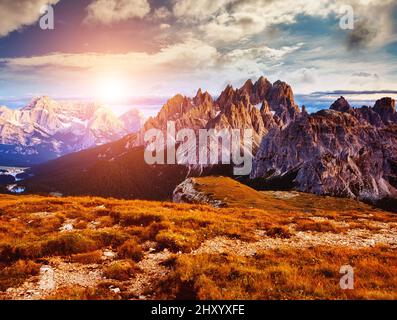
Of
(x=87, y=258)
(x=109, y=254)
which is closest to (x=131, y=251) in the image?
(x=109, y=254)

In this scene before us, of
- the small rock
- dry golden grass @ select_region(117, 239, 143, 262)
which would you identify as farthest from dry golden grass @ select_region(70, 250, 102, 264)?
dry golden grass @ select_region(117, 239, 143, 262)

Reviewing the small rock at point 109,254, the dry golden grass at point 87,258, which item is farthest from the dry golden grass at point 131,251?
the dry golden grass at point 87,258

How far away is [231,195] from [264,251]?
433ft

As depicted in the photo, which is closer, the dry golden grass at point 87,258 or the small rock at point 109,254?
the dry golden grass at point 87,258

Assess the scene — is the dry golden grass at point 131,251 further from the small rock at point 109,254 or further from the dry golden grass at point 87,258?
the dry golden grass at point 87,258

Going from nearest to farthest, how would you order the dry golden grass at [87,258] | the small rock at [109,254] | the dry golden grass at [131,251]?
the dry golden grass at [87,258]
the dry golden grass at [131,251]
the small rock at [109,254]

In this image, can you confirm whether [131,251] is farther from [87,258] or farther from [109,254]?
[87,258]

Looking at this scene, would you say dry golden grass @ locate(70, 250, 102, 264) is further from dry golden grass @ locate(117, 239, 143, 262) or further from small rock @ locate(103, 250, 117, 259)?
dry golden grass @ locate(117, 239, 143, 262)

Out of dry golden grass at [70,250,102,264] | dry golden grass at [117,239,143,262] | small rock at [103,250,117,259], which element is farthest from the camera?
small rock at [103,250,117,259]

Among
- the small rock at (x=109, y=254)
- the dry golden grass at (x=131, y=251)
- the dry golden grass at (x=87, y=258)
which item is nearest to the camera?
the dry golden grass at (x=87, y=258)

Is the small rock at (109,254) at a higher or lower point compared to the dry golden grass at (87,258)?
lower

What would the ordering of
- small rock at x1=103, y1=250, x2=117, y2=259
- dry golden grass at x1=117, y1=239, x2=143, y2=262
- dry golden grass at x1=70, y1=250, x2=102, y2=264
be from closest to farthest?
dry golden grass at x1=70, y1=250, x2=102, y2=264 < dry golden grass at x1=117, y1=239, x2=143, y2=262 < small rock at x1=103, y1=250, x2=117, y2=259

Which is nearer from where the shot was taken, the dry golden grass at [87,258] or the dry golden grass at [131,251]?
the dry golden grass at [87,258]
